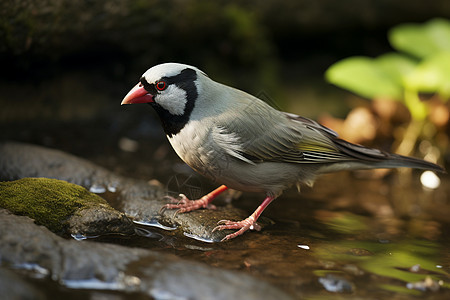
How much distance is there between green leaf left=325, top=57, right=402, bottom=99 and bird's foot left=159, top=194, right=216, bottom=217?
2728mm

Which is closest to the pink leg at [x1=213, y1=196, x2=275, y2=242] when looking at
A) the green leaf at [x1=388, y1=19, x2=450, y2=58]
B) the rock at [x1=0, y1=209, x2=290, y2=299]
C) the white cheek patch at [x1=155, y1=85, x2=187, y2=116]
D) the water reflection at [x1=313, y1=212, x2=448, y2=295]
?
the water reflection at [x1=313, y1=212, x2=448, y2=295]

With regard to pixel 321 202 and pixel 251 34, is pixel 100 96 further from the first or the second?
pixel 321 202

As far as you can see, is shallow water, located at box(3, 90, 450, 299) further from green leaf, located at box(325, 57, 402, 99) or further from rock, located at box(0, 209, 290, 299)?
green leaf, located at box(325, 57, 402, 99)

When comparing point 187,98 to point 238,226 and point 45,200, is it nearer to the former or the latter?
point 238,226

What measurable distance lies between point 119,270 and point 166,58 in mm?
4184

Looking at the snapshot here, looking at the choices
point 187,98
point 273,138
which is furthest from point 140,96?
point 273,138

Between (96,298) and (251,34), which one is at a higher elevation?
(251,34)

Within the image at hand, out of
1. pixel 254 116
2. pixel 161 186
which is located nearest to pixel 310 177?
pixel 254 116

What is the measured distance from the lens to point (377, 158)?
4949 mm

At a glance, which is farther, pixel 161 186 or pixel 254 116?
pixel 161 186

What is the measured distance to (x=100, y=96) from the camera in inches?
271

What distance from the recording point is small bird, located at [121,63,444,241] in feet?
14.1

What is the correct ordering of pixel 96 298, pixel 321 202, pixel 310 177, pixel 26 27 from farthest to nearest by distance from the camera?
pixel 321 202
pixel 26 27
pixel 310 177
pixel 96 298

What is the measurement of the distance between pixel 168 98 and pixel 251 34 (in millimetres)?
3384
